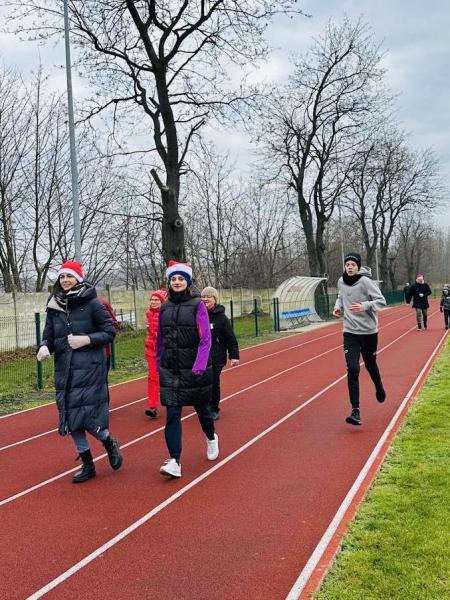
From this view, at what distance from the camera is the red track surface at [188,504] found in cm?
376

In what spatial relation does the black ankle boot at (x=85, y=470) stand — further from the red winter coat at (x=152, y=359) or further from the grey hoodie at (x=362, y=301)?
the grey hoodie at (x=362, y=301)

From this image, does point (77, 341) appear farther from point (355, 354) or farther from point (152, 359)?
point (355, 354)

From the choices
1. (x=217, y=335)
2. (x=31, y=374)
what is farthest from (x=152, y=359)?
(x=31, y=374)

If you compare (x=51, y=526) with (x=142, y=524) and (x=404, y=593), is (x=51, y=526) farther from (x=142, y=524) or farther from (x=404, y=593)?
(x=404, y=593)

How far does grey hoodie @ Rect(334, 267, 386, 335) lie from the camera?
7.46m

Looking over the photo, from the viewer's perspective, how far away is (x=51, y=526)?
4.70 meters

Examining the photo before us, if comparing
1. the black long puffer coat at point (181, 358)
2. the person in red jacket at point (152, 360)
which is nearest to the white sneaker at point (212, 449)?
the black long puffer coat at point (181, 358)

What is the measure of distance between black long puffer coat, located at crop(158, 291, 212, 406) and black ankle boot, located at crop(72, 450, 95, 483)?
0.93 meters

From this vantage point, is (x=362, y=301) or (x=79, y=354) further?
(x=362, y=301)

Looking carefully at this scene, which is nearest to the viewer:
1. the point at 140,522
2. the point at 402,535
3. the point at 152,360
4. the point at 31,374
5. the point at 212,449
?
the point at 402,535

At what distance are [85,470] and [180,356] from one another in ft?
4.72

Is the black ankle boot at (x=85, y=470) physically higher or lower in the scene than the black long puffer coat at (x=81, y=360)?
lower

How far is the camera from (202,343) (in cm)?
566

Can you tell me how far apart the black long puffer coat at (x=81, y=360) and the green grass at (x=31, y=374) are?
517 centimetres
